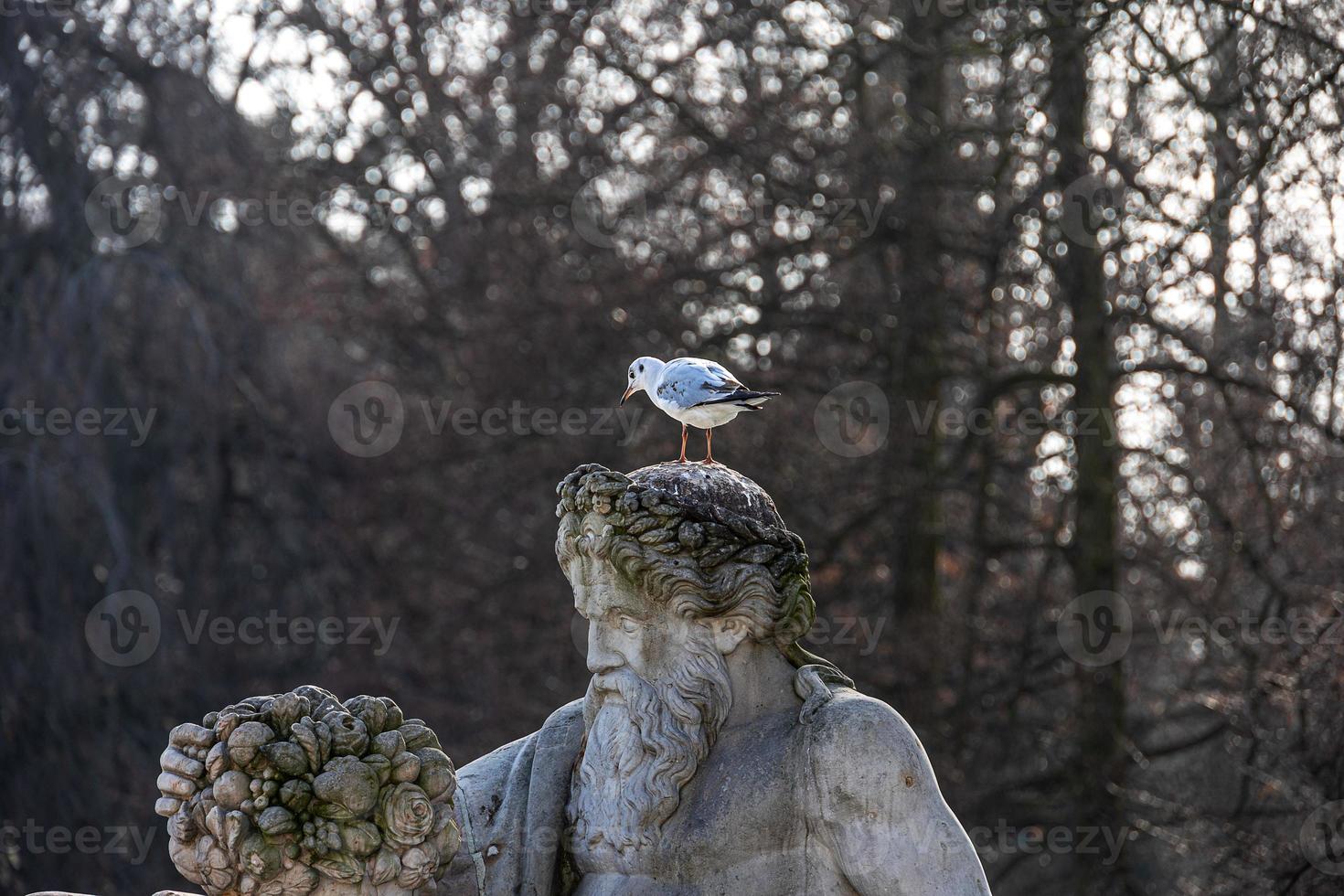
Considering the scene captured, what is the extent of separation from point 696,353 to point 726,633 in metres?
9.47

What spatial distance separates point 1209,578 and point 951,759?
6.37 ft

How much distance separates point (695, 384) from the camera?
4746 mm

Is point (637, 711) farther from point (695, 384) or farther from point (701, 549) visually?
point (695, 384)

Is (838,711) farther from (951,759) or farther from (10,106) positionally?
(10,106)

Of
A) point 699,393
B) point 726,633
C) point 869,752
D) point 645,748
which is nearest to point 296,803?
point 645,748

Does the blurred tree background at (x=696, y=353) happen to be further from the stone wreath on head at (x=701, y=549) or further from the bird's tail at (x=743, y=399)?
the stone wreath on head at (x=701, y=549)

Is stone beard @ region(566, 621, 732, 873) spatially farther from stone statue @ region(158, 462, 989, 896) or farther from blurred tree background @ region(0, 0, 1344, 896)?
blurred tree background @ region(0, 0, 1344, 896)

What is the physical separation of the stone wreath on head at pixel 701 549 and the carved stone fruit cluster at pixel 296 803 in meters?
0.55

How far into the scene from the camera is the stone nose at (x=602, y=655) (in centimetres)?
352

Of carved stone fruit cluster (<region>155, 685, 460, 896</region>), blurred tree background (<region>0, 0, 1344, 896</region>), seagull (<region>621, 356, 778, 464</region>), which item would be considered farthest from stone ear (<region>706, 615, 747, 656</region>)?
blurred tree background (<region>0, 0, 1344, 896</region>)

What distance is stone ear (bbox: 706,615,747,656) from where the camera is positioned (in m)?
3.48

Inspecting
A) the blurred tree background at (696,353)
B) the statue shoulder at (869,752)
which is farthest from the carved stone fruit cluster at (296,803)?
the blurred tree background at (696,353)

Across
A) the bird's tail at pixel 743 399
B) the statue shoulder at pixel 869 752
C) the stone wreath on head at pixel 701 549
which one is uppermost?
the bird's tail at pixel 743 399

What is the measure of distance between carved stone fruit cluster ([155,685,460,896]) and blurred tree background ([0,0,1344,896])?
7.96 metres
